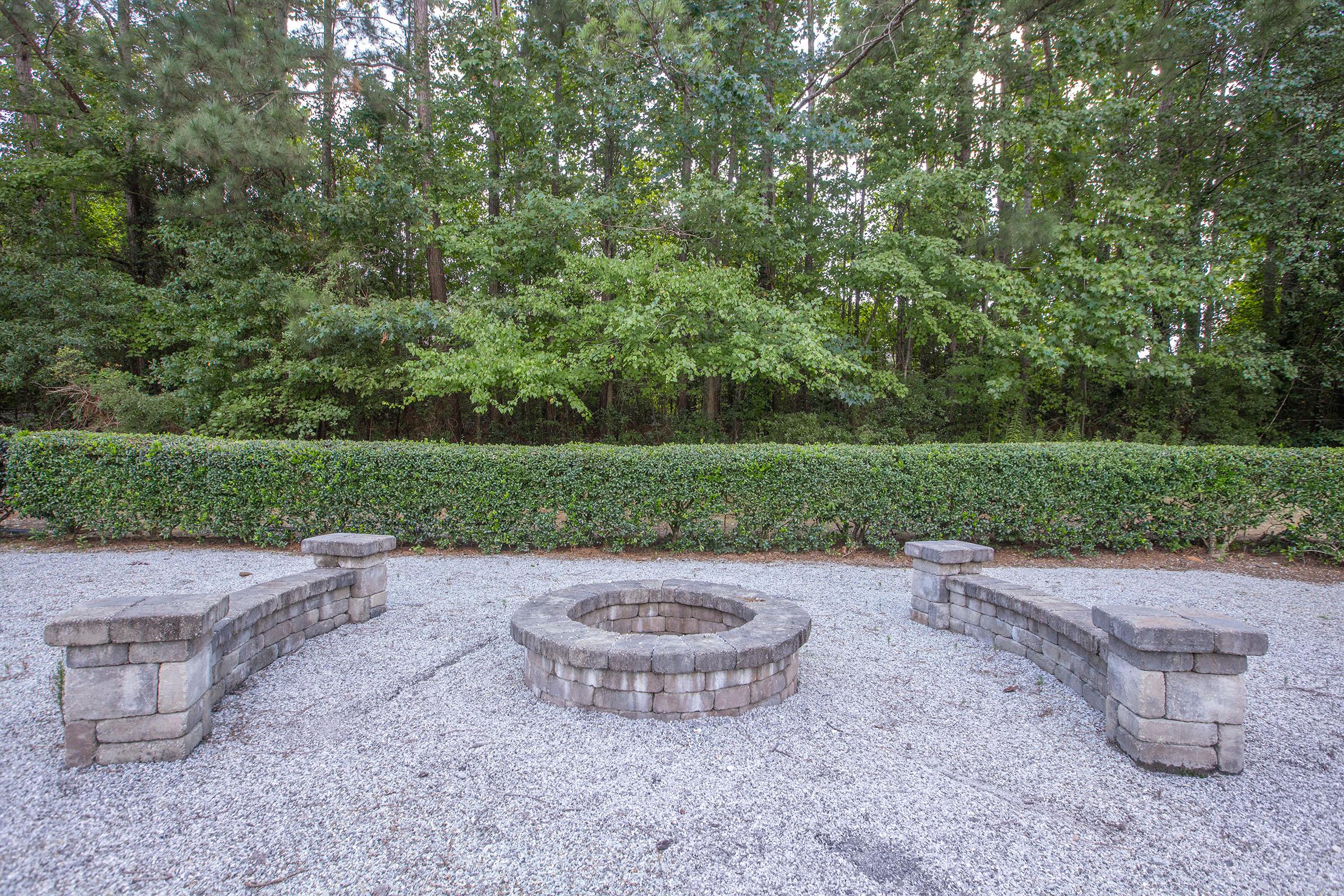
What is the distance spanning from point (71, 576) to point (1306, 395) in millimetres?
17671

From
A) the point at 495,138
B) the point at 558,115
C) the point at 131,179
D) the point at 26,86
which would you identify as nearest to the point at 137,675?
the point at 558,115

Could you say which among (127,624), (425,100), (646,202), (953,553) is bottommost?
(953,553)

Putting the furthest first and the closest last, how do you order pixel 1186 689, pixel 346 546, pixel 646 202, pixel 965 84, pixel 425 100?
pixel 646 202
pixel 965 84
pixel 425 100
pixel 346 546
pixel 1186 689

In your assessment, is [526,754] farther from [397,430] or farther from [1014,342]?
[397,430]

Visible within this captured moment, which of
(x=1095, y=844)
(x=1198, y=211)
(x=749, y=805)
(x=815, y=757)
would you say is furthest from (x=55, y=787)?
(x=1198, y=211)

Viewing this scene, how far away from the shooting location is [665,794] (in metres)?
2.27

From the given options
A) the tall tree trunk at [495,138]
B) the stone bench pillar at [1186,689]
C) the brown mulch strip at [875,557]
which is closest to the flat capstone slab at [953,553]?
the stone bench pillar at [1186,689]

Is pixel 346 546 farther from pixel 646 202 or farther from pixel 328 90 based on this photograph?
pixel 328 90

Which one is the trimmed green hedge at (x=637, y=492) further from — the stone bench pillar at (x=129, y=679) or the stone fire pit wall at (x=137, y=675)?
the stone bench pillar at (x=129, y=679)

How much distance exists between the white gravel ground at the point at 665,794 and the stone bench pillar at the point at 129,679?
0.31 ft

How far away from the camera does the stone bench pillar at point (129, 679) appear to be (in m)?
2.29

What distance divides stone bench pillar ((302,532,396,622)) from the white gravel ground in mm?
539

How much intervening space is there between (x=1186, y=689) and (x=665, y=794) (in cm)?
222

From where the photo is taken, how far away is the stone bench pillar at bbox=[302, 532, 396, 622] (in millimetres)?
4211
